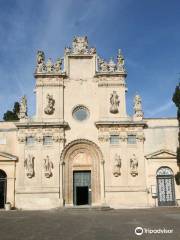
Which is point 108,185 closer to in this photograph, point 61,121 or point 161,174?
point 161,174

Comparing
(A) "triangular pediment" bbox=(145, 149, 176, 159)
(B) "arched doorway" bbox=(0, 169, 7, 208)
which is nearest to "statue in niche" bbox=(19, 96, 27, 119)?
(B) "arched doorway" bbox=(0, 169, 7, 208)

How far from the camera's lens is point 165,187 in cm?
3353

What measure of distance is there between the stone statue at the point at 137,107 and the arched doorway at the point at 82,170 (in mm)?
4680

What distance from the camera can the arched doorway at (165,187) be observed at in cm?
3322

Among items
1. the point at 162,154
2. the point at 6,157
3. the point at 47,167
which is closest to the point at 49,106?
the point at 47,167

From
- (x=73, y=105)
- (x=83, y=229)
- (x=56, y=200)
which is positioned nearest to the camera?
(x=83, y=229)

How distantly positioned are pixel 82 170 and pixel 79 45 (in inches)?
454

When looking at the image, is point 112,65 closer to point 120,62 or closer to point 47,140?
point 120,62

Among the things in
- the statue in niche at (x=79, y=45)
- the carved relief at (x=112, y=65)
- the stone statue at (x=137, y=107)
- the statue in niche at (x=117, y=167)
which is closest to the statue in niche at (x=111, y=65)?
the carved relief at (x=112, y=65)

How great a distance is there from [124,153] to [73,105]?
6194mm

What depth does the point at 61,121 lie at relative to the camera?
34125 mm

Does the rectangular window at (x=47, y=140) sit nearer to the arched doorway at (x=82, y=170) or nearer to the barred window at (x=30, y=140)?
the barred window at (x=30, y=140)

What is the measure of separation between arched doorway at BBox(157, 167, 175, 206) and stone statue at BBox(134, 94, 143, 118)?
5.07m

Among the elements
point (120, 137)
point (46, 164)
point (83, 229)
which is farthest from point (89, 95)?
point (83, 229)
